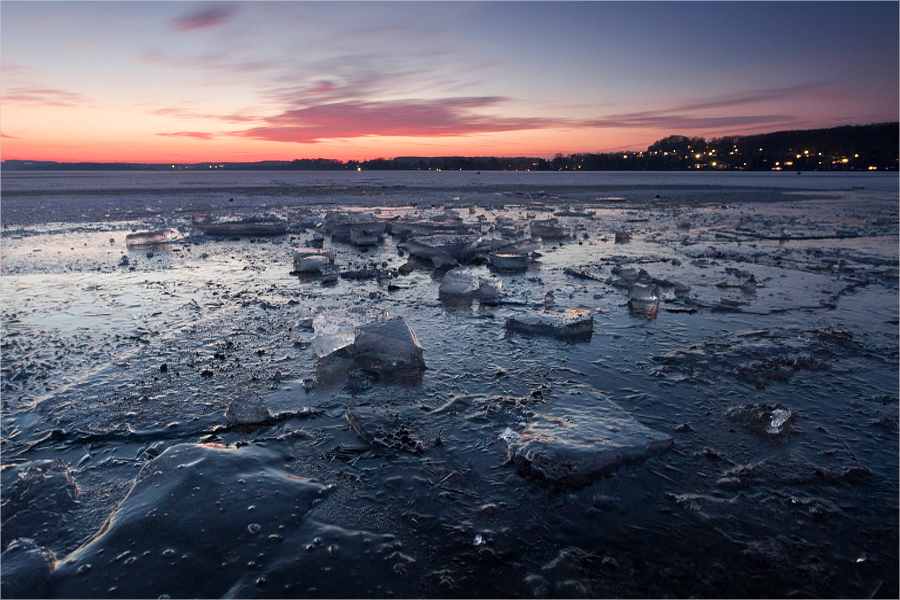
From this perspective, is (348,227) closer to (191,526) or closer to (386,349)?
(386,349)

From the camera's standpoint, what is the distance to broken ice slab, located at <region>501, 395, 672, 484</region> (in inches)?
94.7

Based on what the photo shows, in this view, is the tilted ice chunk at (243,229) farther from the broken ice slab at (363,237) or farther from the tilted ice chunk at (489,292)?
the tilted ice chunk at (489,292)

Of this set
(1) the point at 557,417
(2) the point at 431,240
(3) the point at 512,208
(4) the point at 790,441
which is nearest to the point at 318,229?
(2) the point at 431,240

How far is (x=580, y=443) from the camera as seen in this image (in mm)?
2523

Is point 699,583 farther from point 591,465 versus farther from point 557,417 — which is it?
point 557,417

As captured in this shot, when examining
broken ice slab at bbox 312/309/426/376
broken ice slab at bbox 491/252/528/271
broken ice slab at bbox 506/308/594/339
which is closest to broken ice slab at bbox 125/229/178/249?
broken ice slab at bbox 491/252/528/271

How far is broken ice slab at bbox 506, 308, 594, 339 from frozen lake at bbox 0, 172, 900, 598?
0.18 feet

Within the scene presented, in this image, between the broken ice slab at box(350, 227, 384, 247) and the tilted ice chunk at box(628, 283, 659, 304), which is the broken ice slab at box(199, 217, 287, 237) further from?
the tilted ice chunk at box(628, 283, 659, 304)

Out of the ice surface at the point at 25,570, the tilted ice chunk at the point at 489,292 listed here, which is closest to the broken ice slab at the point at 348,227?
the tilted ice chunk at the point at 489,292

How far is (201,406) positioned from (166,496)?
0.98m

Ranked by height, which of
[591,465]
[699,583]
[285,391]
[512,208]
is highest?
[512,208]

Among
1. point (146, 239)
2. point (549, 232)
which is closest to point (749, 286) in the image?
point (549, 232)

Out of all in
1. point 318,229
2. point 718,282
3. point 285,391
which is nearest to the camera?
point 285,391

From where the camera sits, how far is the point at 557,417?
2.86 m
